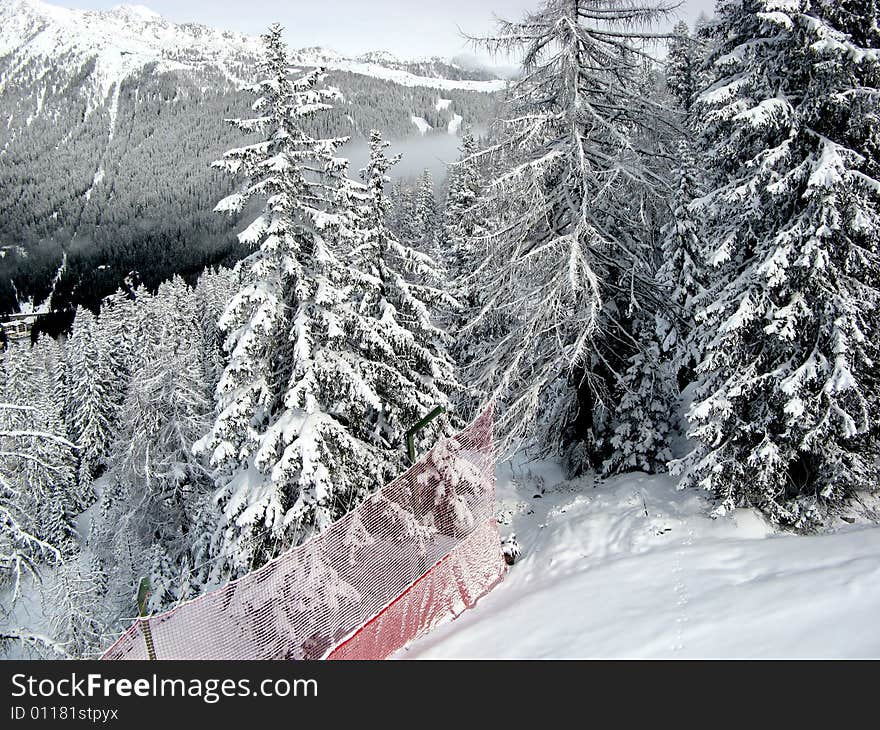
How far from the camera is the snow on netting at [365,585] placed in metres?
7.39

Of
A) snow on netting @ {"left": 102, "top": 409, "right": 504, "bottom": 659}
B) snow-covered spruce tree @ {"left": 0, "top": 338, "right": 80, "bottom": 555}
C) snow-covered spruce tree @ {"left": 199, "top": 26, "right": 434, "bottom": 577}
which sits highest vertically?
snow-covered spruce tree @ {"left": 199, "top": 26, "right": 434, "bottom": 577}

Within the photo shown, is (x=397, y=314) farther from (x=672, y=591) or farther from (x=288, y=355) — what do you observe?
(x=672, y=591)

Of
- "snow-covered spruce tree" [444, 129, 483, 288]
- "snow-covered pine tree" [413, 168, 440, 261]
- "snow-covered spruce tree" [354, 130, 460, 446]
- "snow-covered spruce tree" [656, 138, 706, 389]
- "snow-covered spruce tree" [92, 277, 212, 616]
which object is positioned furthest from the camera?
"snow-covered pine tree" [413, 168, 440, 261]

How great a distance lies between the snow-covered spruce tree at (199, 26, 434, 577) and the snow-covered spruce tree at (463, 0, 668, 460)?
3.33 metres

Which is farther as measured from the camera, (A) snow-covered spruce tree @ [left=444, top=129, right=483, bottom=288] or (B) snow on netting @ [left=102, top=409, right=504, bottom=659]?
(A) snow-covered spruce tree @ [left=444, top=129, right=483, bottom=288]

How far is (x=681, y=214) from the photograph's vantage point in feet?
65.4

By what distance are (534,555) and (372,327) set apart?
6.35m

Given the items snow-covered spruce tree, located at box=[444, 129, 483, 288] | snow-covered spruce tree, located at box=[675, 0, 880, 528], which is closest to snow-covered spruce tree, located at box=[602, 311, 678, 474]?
snow-covered spruce tree, located at box=[675, 0, 880, 528]

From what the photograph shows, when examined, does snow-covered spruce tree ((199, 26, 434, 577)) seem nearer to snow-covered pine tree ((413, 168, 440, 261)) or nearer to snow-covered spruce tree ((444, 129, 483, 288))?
snow-covered spruce tree ((444, 129, 483, 288))

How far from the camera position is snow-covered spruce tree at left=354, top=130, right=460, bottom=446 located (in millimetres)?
13859

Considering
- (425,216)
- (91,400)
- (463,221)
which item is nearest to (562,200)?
(463,221)

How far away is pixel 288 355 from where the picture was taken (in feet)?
40.0

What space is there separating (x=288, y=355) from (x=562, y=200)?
22.8 feet

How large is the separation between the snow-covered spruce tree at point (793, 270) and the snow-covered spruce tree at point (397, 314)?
6964mm
